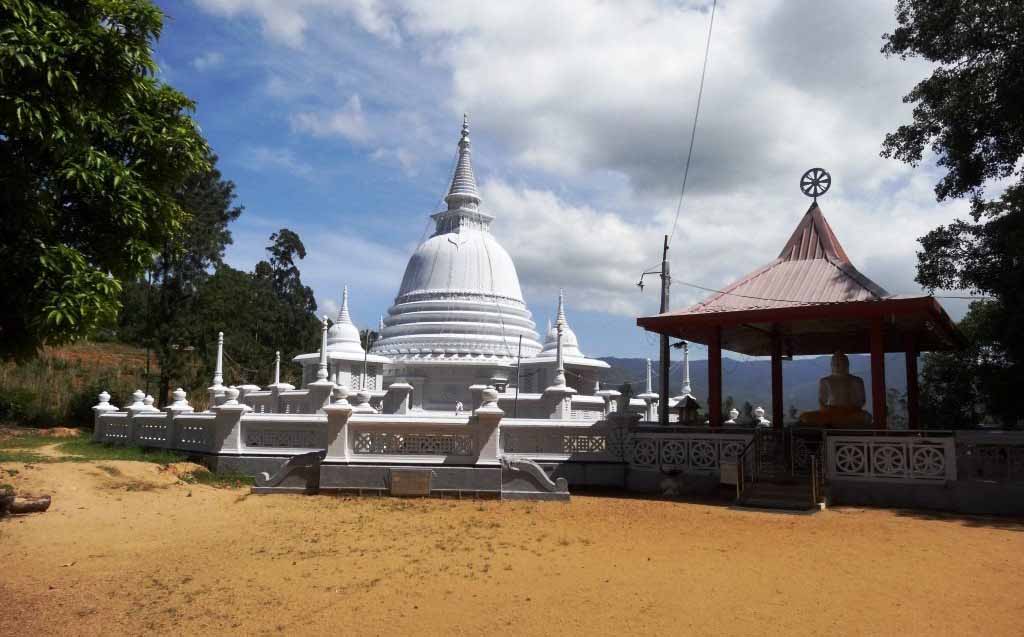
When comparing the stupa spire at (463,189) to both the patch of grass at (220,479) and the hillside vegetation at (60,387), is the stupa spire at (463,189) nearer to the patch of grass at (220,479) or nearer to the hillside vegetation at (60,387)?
the hillside vegetation at (60,387)

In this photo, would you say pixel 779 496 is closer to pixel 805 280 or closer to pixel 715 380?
pixel 715 380

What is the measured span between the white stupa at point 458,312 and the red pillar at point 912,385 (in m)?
18.7

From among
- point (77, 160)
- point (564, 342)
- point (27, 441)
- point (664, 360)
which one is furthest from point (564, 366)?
point (77, 160)

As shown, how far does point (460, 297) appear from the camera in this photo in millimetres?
42000

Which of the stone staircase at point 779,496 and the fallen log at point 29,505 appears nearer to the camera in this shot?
the fallen log at point 29,505

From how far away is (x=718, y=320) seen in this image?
18734mm

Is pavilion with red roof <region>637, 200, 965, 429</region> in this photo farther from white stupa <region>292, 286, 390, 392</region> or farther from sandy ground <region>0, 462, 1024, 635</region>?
white stupa <region>292, 286, 390, 392</region>

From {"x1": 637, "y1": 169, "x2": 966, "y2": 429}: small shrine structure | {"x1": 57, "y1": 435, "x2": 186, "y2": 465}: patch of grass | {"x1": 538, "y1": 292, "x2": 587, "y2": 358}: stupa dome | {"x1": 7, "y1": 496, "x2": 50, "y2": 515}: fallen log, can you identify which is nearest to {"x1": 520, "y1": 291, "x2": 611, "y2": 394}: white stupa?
{"x1": 538, "y1": 292, "x2": 587, "y2": 358}: stupa dome

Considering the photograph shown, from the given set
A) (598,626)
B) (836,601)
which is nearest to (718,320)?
(836,601)

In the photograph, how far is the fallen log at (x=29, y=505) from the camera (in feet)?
42.9

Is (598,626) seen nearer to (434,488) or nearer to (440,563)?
(440,563)

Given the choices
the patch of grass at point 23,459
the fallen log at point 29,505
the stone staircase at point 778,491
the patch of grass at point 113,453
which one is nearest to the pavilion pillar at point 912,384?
the stone staircase at point 778,491

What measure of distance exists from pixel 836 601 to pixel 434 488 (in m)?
9.32

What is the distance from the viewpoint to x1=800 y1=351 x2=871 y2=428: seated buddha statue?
19.3m
